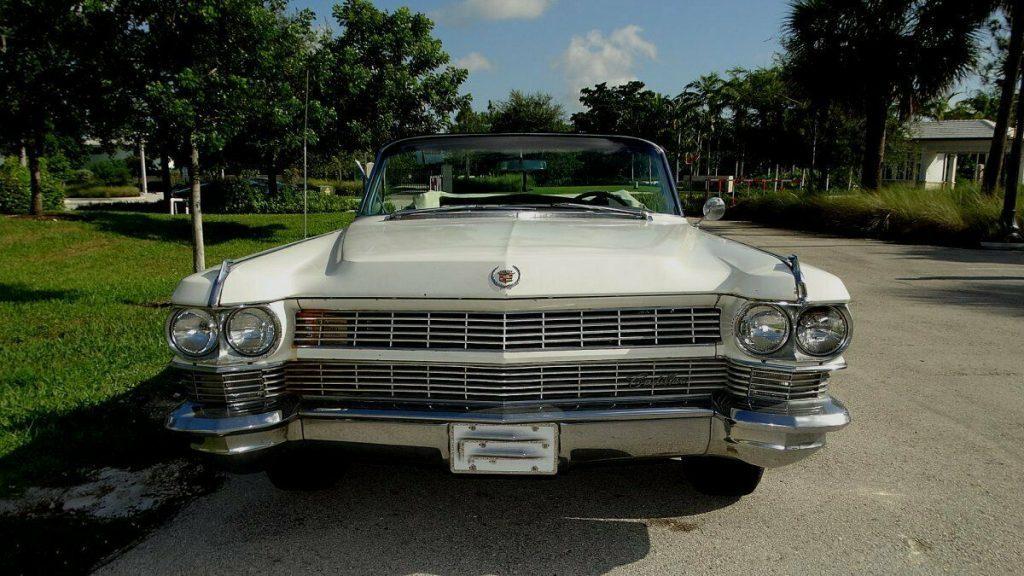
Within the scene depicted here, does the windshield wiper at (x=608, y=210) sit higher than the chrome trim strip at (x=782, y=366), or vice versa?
the windshield wiper at (x=608, y=210)

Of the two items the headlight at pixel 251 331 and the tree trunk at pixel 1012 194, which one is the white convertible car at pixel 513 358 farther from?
the tree trunk at pixel 1012 194

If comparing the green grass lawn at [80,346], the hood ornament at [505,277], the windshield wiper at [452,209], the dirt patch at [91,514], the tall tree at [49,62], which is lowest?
the dirt patch at [91,514]

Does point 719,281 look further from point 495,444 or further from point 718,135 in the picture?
point 718,135

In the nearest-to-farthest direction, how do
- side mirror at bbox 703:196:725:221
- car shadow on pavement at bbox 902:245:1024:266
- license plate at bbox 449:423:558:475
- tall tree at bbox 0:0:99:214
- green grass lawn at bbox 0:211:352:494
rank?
1. license plate at bbox 449:423:558:475
2. green grass lawn at bbox 0:211:352:494
3. side mirror at bbox 703:196:725:221
4. tall tree at bbox 0:0:99:214
5. car shadow on pavement at bbox 902:245:1024:266

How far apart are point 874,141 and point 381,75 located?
13.4 m

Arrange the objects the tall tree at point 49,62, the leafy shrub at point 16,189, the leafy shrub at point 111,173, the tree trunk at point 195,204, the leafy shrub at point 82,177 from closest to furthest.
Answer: the tall tree at point 49,62 → the tree trunk at point 195,204 → the leafy shrub at point 16,189 → the leafy shrub at point 82,177 → the leafy shrub at point 111,173

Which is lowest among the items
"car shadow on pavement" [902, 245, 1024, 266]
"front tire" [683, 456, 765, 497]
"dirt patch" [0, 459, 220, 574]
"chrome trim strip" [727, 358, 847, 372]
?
"dirt patch" [0, 459, 220, 574]

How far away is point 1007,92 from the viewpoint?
1582 centimetres

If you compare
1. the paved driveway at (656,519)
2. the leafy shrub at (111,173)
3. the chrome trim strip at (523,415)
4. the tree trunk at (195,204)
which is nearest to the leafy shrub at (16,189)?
the tree trunk at (195,204)

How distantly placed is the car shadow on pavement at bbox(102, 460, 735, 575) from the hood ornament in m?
0.63

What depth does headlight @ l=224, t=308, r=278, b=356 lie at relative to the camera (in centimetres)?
245

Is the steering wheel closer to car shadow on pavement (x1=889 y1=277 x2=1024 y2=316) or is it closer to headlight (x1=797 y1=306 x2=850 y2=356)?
headlight (x1=797 y1=306 x2=850 y2=356)

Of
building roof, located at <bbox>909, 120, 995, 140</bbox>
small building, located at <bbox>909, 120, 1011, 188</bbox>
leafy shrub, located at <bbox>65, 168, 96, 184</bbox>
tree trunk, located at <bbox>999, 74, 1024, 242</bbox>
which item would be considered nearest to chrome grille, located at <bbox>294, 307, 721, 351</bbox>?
tree trunk, located at <bbox>999, 74, 1024, 242</bbox>

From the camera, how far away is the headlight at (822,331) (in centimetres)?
246
